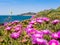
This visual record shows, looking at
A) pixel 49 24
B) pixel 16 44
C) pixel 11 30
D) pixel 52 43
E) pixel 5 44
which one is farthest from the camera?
pixel 49 24

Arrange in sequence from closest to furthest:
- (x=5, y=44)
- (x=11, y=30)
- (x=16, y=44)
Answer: (x=16, y=44) < (x=5, y=44) < (x=11, y=30)

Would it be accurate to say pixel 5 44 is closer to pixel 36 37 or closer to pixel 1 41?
pixel 1 41

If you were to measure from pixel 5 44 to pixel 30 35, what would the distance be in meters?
0.61

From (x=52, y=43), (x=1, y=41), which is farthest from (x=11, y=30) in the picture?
(x=52, y=43)

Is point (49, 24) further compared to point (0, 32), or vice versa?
point (49, 24)

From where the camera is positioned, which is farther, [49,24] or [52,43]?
[49,24]

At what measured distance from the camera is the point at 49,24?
7582 mm

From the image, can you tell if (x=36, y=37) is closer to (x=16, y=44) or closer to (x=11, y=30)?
(x=16, y=44)

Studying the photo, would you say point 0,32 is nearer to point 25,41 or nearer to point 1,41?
point 1,41

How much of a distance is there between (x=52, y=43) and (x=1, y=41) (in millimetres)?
1425

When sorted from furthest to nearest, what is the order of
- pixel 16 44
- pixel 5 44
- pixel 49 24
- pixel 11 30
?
pixel 49 24 → pixel 11 30 → pixel 5 44 → pixel 16 44

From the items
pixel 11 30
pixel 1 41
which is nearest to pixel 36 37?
pixel 1 41

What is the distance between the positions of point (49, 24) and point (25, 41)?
269 cm

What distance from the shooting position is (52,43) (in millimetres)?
4496
